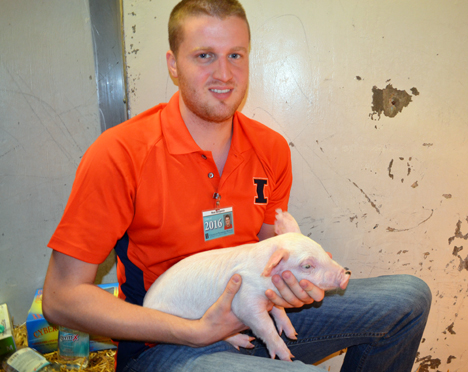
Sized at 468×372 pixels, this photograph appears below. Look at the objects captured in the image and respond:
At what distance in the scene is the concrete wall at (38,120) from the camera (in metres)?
1.97

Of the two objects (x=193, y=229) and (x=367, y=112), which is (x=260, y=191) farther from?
(x=367, y=112)

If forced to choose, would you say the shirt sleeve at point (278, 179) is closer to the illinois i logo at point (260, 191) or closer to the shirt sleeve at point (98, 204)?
the illinois i logo at point (260, 191)

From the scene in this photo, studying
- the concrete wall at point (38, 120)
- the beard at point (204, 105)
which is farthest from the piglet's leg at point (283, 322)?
the concrete wall at point (38, 120)

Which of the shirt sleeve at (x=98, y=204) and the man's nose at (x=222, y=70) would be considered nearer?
the shirt sleeve at (x=98, y=204)

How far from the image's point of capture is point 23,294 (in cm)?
228

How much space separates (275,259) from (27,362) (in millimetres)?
1559

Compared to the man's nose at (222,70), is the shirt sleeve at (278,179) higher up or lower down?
lower down

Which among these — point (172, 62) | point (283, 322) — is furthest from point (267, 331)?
point (172, 62)

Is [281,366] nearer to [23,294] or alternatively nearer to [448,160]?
[448,160]

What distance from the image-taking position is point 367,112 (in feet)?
6.80

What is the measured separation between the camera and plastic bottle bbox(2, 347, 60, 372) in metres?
1.87

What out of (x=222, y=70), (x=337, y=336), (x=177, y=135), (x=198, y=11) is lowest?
(x=337, y=336)

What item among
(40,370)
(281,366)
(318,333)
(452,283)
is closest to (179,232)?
(281,366)

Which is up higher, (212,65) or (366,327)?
(212,65)
